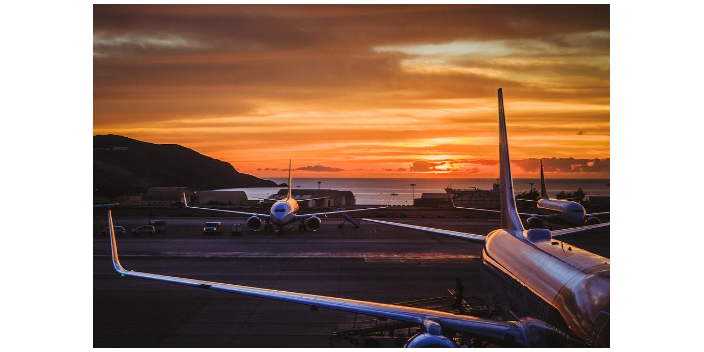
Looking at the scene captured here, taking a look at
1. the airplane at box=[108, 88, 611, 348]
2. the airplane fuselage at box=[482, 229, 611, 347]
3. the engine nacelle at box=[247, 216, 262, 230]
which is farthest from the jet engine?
the engine nacelle at box=[247, 216, 262, 230]

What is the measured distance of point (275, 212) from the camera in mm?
61344

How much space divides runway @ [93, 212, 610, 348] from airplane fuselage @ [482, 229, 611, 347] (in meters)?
3.13

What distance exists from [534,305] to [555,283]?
131 cm

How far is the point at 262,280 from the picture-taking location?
3388cm

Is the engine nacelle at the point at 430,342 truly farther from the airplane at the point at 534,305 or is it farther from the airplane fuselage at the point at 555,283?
the airplane fuselage at the point at 555,283

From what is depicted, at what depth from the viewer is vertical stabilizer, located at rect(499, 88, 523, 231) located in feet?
86.3

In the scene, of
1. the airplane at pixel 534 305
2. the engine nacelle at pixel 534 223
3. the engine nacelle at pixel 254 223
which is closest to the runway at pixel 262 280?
the engine nacelle at pixel 254 223

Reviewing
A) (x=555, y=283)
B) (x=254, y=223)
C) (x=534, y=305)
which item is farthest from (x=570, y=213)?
(x=555, y=283)

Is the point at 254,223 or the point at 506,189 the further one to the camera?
the point at 254,223

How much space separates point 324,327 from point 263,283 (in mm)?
11104

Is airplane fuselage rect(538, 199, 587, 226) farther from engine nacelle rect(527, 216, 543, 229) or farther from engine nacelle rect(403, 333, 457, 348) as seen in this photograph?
engine nacelle rect(403, 333, 457, 348)

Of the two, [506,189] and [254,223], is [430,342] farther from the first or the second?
[254,223]
